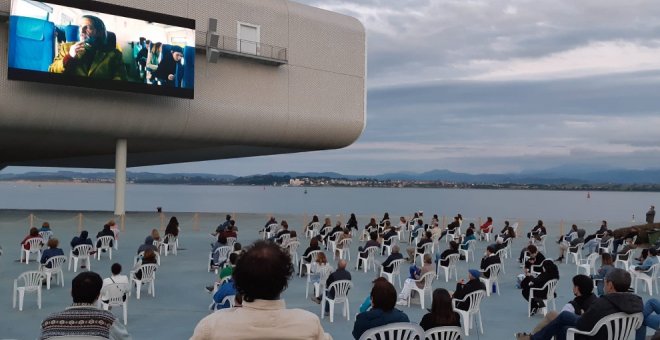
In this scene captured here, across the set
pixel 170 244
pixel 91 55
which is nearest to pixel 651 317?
pixel 170 244

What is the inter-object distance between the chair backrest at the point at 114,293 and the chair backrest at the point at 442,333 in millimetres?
5277

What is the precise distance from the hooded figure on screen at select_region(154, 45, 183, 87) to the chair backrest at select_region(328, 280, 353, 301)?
71.3ft

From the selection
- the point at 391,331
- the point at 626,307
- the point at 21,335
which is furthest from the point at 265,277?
the point at 21,335

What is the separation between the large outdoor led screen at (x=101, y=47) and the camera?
2584 centimetres

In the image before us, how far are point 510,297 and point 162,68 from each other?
21882mm

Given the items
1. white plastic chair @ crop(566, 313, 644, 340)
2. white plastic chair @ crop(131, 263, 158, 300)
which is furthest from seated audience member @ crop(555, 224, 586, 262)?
white plastic chair @ crop(566, 313, 644, 340)

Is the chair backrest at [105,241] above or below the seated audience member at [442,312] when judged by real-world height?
below

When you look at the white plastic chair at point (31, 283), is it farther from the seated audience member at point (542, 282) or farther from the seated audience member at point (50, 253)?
the seated audience member at point (542, 282)

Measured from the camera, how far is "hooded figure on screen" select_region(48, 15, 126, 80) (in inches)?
1053

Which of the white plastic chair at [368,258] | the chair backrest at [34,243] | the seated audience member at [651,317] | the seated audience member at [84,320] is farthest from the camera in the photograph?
the white plastic chair at [368,258]

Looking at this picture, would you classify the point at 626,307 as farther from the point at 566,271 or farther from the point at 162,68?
the point at 162,68

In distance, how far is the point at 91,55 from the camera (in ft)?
89.8

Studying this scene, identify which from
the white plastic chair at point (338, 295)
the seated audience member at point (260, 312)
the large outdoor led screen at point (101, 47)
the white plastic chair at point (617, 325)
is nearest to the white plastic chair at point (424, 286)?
the white plastic chair at point (338, 295)

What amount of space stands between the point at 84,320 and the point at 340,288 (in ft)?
21.4
